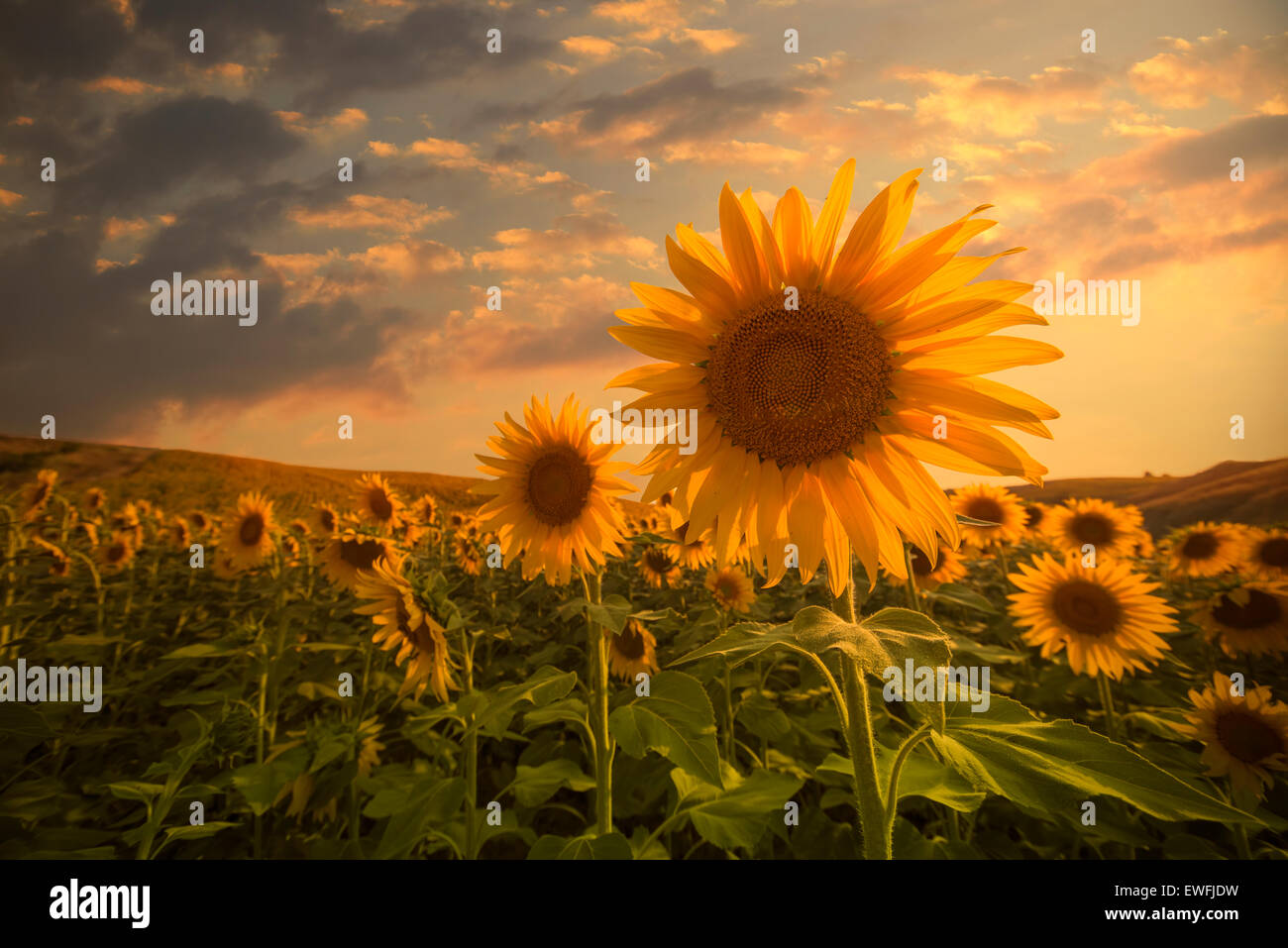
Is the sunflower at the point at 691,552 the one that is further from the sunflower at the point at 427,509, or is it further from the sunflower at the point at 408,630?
the sunflower at the point at 427,509

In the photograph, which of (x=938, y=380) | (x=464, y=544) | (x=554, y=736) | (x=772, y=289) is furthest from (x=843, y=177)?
(x=464, y=544)

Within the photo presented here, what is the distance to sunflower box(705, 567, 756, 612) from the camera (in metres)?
4.82

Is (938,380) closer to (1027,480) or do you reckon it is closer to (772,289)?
(1027,480)

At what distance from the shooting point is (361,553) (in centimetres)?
476

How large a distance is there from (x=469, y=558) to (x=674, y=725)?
5.29 meters

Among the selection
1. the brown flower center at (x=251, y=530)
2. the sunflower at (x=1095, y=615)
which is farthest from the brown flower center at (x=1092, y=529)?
the brown flower center at (x=251, y=530)

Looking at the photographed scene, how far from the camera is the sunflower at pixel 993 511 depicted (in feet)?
19.7

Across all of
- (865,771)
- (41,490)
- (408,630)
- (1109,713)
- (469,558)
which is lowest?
(1109,713)

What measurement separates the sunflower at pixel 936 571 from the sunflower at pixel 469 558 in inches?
170

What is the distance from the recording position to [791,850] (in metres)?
2.67

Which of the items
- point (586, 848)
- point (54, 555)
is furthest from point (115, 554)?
point (586, 848)

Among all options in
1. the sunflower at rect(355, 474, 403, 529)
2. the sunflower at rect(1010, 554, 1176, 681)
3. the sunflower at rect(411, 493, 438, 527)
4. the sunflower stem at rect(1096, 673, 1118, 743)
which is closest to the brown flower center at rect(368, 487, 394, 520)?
the sunflower at rect(355, 474, 403, 529)

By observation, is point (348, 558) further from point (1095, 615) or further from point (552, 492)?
point (1095, 615)

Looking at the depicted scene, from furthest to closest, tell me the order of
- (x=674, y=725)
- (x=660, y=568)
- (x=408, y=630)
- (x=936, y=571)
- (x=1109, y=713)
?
(x=660, y=568), (x=936, y=571), (x=408, y=630), (x=1109, y=713), (x=674, y=725)
